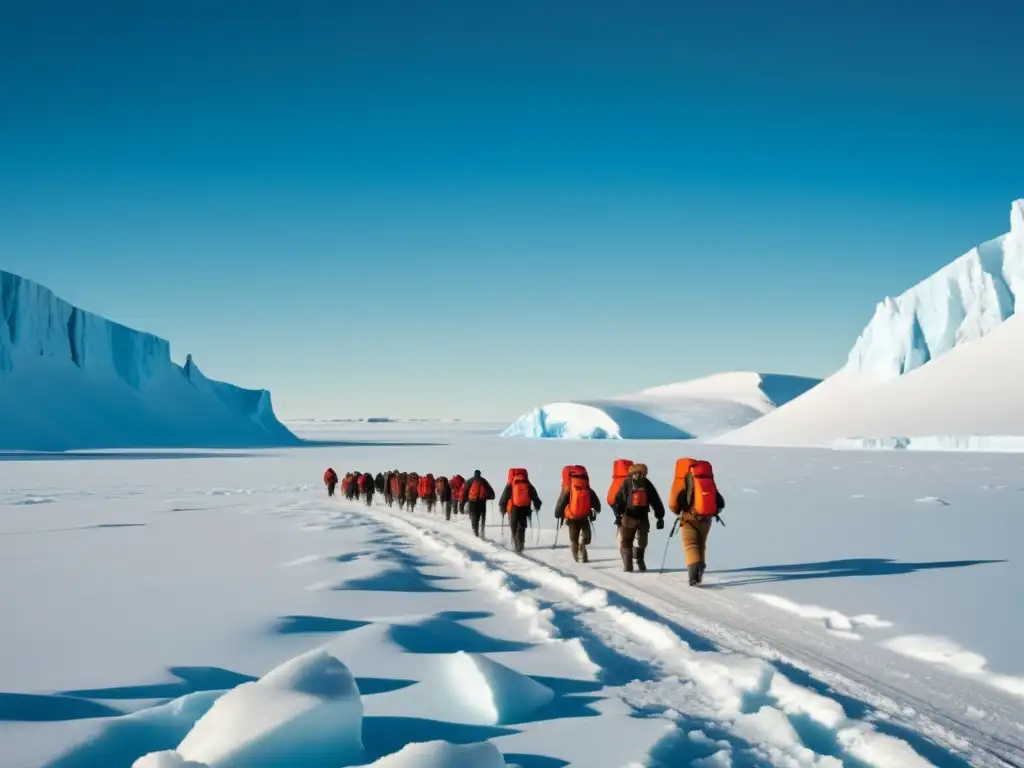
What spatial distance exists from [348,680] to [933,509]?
18.3 m

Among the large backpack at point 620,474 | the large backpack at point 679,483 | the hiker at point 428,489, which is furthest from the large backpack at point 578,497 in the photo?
the hiker at point 428,489

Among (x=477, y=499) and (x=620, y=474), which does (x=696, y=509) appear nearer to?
(x=620, y=474)

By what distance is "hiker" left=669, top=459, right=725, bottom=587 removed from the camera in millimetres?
8758

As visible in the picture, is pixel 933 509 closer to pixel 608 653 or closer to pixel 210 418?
pixel 608 653

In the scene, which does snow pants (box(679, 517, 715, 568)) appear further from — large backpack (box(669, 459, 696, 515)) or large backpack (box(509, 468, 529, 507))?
large backpack (box(509, 468, 529, 507))

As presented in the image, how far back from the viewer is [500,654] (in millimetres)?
5512

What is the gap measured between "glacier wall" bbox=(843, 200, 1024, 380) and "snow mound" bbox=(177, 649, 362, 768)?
319 feet

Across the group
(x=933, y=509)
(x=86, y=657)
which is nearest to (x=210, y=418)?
(x=933, y=509)

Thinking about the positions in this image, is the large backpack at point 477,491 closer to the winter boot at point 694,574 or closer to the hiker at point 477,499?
the hiker at point 477,499

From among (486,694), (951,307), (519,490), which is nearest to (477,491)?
(519,490)

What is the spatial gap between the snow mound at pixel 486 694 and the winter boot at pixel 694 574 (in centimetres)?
469

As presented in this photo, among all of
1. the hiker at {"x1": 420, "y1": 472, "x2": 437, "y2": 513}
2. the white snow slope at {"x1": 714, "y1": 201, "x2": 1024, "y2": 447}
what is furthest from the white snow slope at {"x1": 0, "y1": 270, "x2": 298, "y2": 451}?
the hiker at {"x1": 420, "y1": 472, "x2": 437, "y2": 513}

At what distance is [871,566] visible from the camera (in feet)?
33.2

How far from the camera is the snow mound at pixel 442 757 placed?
9.53 ft
